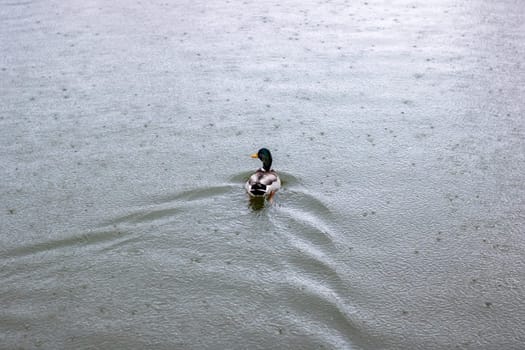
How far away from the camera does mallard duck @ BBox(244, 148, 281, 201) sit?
7.19 meters

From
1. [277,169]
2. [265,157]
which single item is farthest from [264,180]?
[277,169]

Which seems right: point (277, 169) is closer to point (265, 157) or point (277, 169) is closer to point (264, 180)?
point (265, 157)

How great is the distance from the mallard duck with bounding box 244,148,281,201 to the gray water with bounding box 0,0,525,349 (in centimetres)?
16

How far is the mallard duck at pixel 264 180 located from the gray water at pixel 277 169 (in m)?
0.16

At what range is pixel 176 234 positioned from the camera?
673 centimetres

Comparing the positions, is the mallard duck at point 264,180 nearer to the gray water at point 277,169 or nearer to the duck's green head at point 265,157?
the duck's green head at point 265,157

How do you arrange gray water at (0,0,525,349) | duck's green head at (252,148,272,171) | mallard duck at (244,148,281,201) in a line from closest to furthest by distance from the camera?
1. gray water at (0,0,525,349)
2. mallard duck at (244,148,281,201)
3. duck's green head at (252,148,272,171)

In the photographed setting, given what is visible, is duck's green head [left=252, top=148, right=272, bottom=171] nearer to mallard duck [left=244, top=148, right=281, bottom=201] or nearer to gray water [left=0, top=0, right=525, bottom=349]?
mallard duck [left=244, top=148, right=281, bottom=201]

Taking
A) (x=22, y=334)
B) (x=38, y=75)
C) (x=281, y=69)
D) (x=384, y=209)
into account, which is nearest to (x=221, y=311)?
(x=22, y=334)

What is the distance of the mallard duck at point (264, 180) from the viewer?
23.6 ft

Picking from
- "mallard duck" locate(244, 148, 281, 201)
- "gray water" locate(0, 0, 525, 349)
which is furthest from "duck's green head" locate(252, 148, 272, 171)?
"gray water" locate(0, 0, 525, 349)

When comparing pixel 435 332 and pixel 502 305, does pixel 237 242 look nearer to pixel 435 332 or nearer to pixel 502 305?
pixel 435 332

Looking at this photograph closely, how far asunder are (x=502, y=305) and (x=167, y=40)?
25.6ft

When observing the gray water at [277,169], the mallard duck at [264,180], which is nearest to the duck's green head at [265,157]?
the mallard duck at [264,180]
